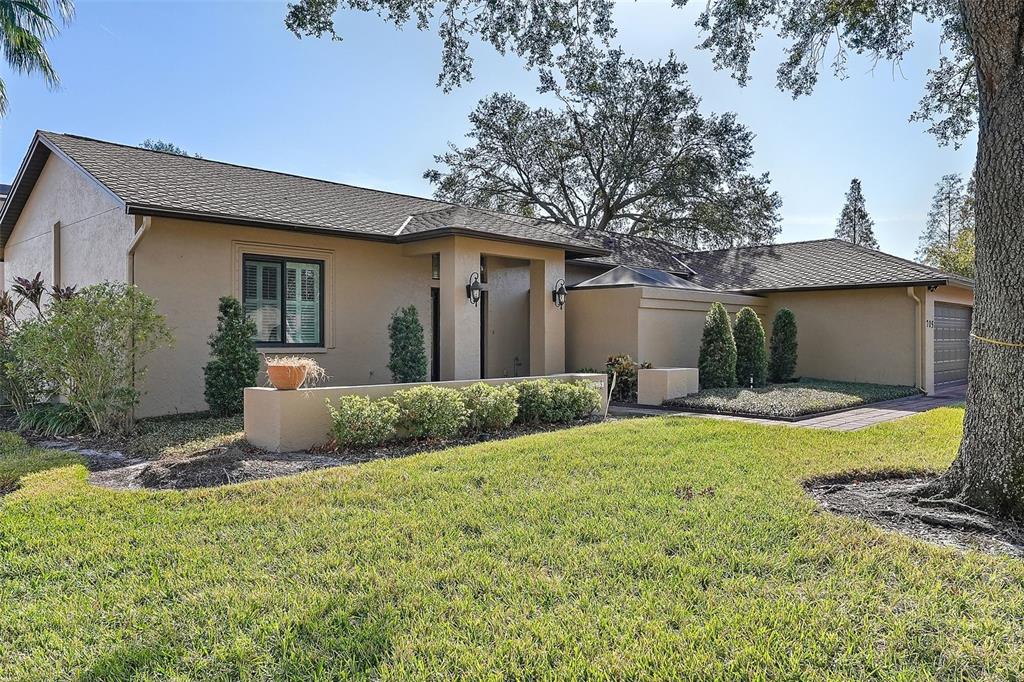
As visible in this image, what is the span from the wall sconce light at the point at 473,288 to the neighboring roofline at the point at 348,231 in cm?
79

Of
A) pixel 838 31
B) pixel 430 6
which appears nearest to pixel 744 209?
pixel 838 31

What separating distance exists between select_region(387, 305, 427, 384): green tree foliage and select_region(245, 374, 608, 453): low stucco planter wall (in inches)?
131

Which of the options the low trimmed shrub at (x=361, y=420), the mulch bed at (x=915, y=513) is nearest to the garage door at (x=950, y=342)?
the mulch bed at (x=915, y=513)

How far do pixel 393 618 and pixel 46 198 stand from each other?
15081mm

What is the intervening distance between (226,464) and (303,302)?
5734 millimetres

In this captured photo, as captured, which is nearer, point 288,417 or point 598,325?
point 288,417

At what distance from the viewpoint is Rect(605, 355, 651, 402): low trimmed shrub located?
44.7ft

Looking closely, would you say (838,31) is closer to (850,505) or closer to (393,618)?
(850,505)

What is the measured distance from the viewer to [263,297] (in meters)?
11.5

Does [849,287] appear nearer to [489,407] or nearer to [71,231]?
[489,407]

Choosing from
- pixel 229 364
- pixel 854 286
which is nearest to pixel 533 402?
pixel 229 364

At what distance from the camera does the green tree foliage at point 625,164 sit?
95.5 feet

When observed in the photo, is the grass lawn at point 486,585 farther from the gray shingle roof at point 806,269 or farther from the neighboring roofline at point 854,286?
the gray shingle roof at point 806,269

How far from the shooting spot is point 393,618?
10.7 feet
